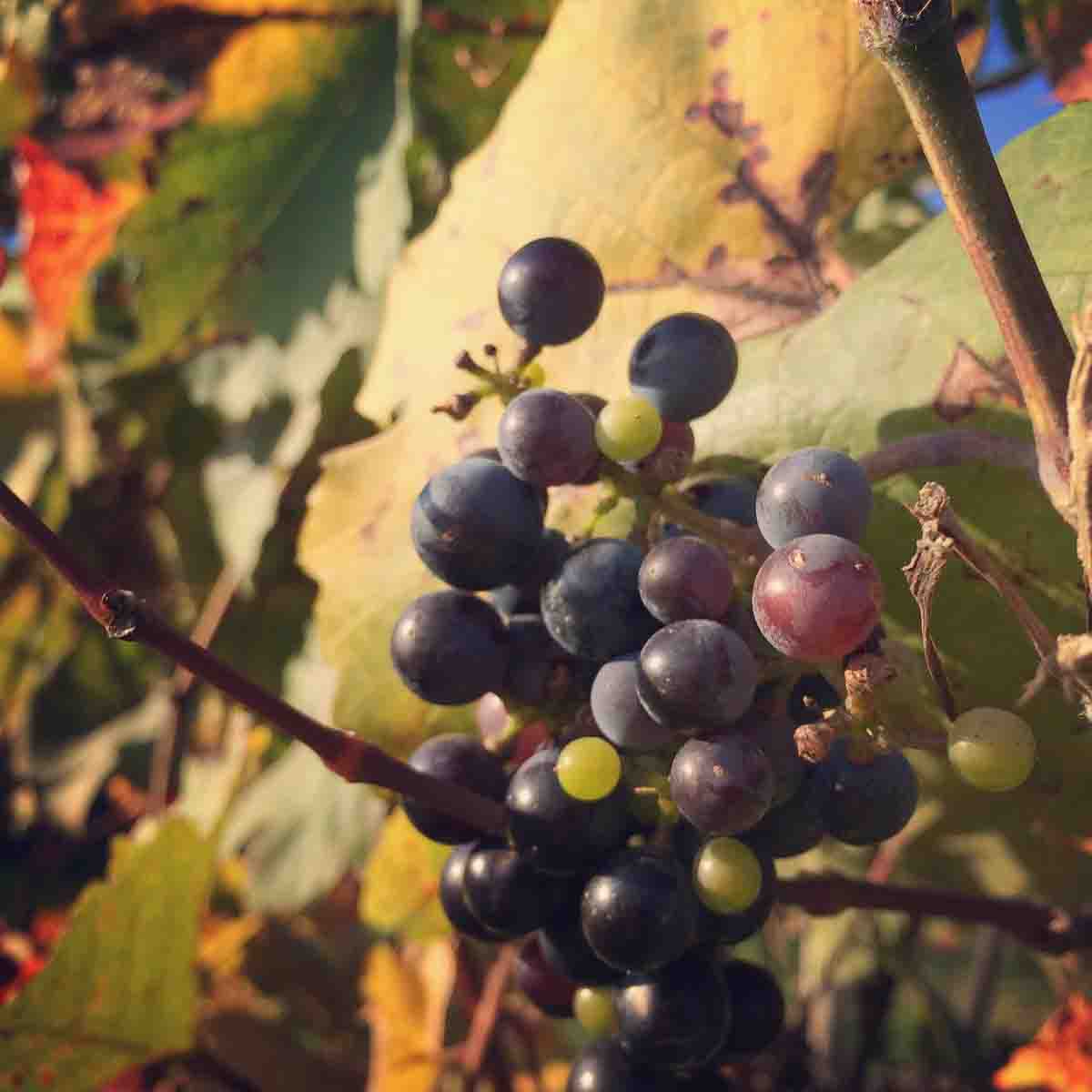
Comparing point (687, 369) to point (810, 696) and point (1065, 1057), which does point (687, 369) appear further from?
point (1065, 1057)

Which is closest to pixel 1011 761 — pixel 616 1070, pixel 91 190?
Result: pixel 616 1070

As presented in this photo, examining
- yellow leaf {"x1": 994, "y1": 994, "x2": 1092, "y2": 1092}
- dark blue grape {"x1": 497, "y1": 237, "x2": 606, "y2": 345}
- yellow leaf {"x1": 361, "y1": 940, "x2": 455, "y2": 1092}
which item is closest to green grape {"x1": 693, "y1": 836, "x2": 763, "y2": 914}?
dark blue grape {"x1": 497, "y1": 237, "x2": 606, "y2": 345}

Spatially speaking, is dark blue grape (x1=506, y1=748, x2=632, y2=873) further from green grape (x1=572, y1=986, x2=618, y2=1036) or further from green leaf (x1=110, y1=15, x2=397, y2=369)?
green leaf (x1=110, y1=15, x2=397, y2=369)

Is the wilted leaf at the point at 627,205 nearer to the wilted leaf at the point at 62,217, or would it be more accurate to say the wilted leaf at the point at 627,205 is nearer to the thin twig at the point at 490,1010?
the thin twig at the point at 490,1010

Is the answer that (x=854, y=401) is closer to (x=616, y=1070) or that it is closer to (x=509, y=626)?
(x=509, y=626)

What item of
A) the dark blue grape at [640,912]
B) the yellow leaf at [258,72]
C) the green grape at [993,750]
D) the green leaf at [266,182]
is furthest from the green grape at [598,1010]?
the yellow leaf at [258,72]

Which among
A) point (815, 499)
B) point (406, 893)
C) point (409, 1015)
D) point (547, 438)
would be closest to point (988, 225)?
point (815, 499)

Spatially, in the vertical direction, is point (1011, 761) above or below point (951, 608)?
above
